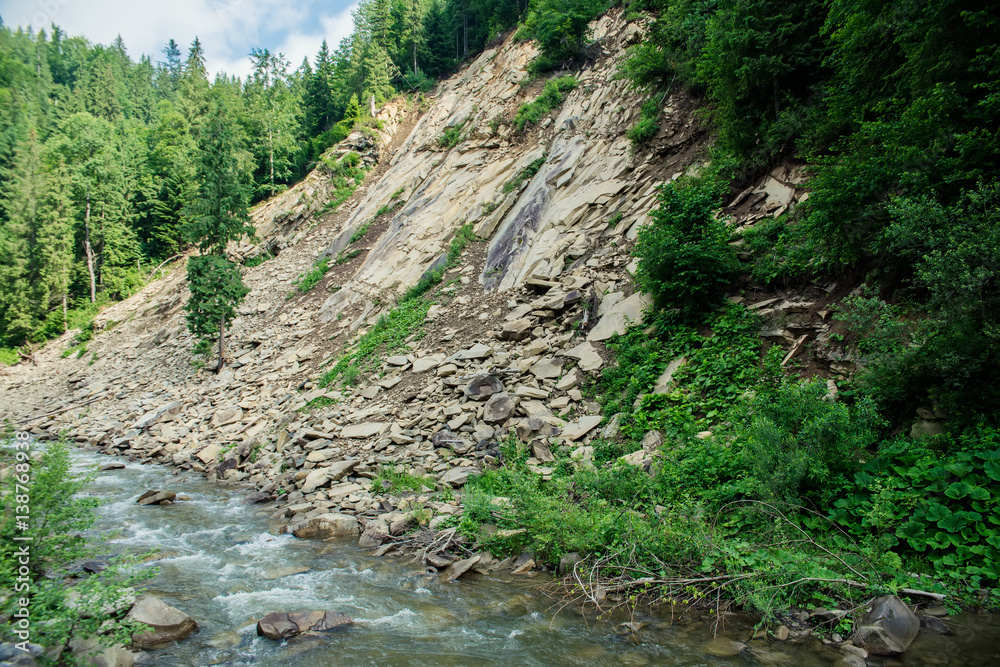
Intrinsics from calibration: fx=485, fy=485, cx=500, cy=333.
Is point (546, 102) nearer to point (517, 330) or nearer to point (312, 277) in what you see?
point (312, 277)

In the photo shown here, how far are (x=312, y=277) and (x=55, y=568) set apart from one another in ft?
65.5

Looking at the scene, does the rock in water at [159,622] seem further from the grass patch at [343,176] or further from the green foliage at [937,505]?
the grass patch at [343,176]

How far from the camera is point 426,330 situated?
50.5 feet

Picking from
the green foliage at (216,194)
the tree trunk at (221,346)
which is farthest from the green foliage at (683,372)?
the green foliage at (216,194)

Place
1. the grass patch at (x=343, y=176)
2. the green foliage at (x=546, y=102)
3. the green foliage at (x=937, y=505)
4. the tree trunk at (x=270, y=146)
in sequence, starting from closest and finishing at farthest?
the green foliage at (x=937, y=505) < the green foliage at (x=546, y=102) < the grass patch at (x=343, y=176) < the tree trunk at (x=270, y=146)

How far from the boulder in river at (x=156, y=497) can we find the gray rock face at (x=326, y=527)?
400 cm

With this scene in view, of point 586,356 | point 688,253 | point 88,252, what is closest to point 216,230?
point 586,356

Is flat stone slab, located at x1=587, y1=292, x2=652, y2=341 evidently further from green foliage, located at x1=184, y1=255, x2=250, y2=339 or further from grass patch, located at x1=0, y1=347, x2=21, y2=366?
grass patch, located at x1=0, y1=347, x2=21, y2=366

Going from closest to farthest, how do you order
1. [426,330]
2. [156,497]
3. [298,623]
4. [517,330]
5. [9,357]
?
[298,623] < [156,497] < [517,330] < [426,330] < [9,357]

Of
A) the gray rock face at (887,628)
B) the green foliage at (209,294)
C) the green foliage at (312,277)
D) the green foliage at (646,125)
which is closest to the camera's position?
the gray rock face at (887,628)

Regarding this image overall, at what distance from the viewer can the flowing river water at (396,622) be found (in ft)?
14.1

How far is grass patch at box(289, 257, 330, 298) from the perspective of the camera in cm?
2283

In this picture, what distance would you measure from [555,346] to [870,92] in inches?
290

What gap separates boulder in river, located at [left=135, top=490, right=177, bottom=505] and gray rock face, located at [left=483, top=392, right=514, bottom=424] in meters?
6.96
